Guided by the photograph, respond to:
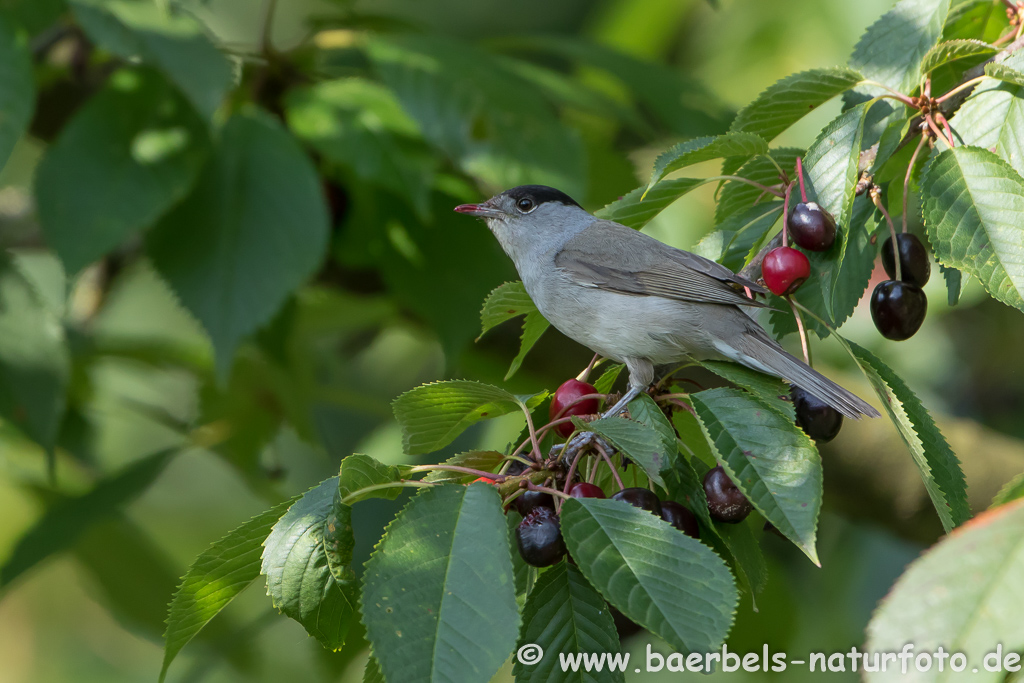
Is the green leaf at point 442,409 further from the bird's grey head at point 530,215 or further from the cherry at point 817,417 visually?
the bird's grey head at point 530,215

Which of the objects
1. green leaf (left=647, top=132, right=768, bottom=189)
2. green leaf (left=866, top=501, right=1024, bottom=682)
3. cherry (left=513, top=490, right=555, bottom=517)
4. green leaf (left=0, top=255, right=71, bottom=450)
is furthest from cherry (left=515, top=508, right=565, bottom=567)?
green leaf (left=0, top=255, right=71, bottom=450)

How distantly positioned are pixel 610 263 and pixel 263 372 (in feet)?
8.02

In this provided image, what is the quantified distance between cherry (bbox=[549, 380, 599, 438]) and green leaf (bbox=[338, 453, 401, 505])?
1.96 ft

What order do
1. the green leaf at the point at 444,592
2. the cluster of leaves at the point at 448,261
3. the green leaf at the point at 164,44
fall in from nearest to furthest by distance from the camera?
the green leaf at the point at 444,592 < the cluster of leaves at the point at 448,261 < the green leaf at the point at 164,44

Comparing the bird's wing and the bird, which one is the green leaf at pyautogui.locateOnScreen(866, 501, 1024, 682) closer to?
the bird

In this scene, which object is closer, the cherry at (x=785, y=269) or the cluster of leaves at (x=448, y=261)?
the cluster of leaves at (x=448, y=261)

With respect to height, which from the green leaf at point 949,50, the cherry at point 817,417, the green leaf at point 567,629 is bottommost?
the green leaf at point 567,629

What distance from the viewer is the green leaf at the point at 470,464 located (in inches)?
77.7

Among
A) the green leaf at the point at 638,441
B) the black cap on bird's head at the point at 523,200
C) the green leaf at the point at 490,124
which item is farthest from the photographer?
the green leaf at the point at 490,124

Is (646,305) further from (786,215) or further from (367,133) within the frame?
(367,133)

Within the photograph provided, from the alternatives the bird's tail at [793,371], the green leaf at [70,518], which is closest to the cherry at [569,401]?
the bird's tail at [793,371]

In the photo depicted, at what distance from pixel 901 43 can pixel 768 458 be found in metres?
1.33

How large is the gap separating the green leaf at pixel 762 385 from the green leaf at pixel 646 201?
0.48 m

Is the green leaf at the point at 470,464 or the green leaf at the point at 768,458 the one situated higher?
the green leaf at the point at 768,458
